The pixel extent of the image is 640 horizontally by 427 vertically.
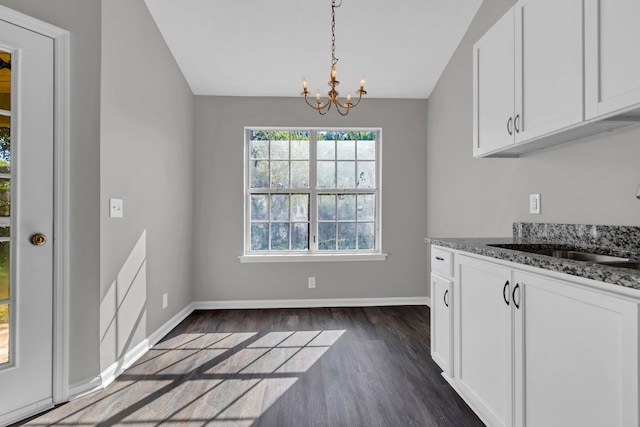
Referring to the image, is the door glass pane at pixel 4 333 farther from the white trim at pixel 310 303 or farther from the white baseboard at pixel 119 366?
the white trim at pixel 310 303

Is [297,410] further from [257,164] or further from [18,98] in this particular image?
[257,164]

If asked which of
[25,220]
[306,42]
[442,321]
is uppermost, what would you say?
[306,42]

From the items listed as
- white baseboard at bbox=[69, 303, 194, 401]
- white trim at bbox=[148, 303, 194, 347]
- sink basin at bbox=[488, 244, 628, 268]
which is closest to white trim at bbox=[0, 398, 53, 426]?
white baseboard at bbox=[69, 303, 194, 401]

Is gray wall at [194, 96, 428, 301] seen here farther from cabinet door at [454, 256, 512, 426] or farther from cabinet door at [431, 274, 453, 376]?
cabinet door at [454, 256, 512, 426]

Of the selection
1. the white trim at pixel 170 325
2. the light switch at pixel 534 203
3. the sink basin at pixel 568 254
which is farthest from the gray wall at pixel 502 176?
the white trim at pixel 170 325

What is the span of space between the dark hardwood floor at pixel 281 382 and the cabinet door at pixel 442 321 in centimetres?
17

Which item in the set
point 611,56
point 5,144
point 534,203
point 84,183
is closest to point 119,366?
point 84,183

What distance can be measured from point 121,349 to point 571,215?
299cm

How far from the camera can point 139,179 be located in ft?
8.41

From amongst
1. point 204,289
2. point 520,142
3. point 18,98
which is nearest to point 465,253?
point 520,142

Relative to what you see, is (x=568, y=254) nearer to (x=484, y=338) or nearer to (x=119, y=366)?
(x=484, y=338)

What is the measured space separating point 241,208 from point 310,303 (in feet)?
4.37

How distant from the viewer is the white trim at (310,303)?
377 cm

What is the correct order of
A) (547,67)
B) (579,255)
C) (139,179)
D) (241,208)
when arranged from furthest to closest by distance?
1. (241,208)
2. (139,179)
3. (579,255)
4. (547,67)
